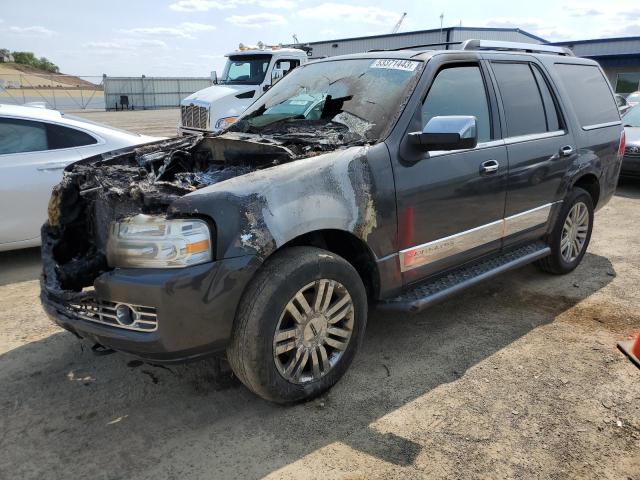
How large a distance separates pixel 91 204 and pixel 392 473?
88.4 inches

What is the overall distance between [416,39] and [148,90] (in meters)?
17.2

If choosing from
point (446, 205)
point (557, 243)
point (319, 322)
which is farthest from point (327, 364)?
point (557, 243)

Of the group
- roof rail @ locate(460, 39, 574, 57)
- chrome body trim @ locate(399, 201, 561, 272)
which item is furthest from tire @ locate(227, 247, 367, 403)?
roof rail @ locate(460, 39, 574, 57)

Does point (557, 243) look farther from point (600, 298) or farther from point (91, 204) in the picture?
point (91, 204)

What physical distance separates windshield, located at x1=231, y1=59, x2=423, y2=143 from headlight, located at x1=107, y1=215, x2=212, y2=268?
121cm

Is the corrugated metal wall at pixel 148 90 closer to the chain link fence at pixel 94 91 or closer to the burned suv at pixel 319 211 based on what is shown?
the chain link fence at pixel 94 91

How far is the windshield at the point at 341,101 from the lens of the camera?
346 cm

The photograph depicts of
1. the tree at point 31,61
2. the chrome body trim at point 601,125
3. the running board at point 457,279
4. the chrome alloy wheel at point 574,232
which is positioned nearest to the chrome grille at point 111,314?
the running board at point 457,279

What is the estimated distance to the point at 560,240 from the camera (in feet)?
16.1

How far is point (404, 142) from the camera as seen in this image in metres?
3.33

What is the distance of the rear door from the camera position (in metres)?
4.09

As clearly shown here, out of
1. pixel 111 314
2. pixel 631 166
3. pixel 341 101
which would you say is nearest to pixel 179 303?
pixel 111 314

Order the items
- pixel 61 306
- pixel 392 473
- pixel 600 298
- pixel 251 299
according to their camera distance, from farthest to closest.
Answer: pixel 600 298 → pixel 61 306 → pixel 251 299 → pixel 392 473

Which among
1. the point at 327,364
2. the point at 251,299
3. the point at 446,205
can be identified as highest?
the point at 446,205
